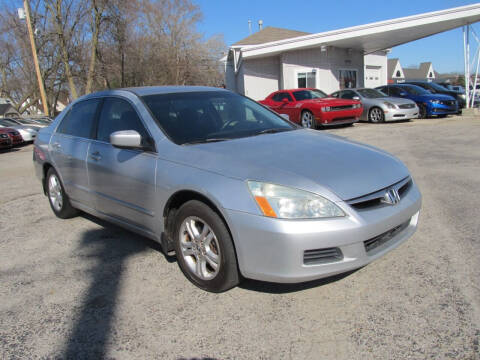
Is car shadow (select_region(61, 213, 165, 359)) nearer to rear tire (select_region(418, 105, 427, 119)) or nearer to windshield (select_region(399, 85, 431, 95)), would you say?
rear tire (select_region(418, 105, 427, 119))

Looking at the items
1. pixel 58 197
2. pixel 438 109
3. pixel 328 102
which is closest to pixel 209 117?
pixel 58 197

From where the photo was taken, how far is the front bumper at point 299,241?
2.53m

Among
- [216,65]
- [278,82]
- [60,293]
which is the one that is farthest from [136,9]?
[60,293]

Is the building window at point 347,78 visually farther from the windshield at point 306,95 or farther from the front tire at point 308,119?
the front tire at point 308,119

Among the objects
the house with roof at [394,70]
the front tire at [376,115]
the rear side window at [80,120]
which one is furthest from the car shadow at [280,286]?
the house with roof at [394,70]

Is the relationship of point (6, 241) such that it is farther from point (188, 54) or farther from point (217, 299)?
point (188, 54)

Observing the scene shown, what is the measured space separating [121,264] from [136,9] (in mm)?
31290

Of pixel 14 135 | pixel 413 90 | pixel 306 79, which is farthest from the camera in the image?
pixel 306 79

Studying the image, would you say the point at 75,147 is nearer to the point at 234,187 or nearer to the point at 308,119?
the point at 234,187

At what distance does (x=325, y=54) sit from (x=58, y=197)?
1955 centimetres

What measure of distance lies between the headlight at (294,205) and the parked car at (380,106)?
42.4 feet

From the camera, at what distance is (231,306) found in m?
2.85

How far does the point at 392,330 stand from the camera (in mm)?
2461

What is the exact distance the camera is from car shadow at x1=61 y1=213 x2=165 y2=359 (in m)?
2.52
